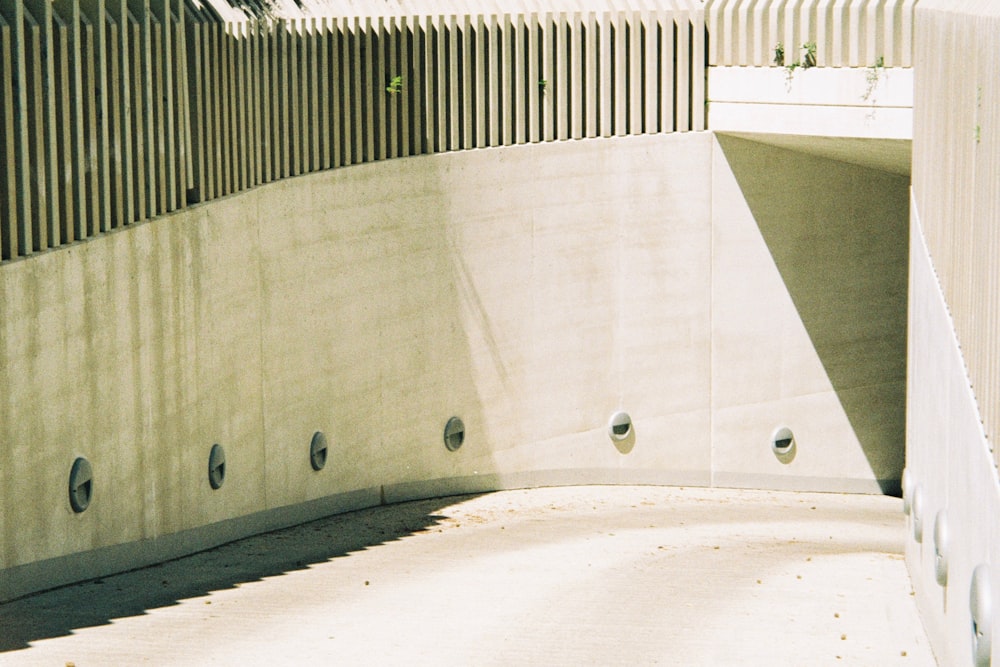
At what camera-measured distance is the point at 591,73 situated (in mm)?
19078

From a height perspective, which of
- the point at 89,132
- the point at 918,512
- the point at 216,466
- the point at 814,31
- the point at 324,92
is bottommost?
the point at 918,512

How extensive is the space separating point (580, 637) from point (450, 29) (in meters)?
8.68

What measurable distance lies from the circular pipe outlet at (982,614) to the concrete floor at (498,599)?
112 inches

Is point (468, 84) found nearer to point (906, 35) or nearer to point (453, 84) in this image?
point (453, 84)

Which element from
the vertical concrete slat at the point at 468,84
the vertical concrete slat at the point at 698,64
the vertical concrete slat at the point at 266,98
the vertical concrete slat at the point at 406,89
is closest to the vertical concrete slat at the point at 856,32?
the vertical concrete slat at the point at 698,64

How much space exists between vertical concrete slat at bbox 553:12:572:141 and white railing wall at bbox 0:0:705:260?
22 mm

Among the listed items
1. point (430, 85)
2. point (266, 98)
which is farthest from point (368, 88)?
point (266, 98)

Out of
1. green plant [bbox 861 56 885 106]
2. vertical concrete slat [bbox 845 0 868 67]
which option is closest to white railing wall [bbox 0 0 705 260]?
vertical concrete slat [bbox 845 0 868 67]

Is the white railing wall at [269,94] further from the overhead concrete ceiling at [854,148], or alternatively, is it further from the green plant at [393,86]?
the overhead concrete ceiling at [854,148]

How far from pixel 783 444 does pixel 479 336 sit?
4.38m

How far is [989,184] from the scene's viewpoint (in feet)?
26.2

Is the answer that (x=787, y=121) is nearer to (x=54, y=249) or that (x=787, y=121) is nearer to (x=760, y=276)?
(x=760, y=276)

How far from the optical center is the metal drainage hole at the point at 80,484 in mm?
12375

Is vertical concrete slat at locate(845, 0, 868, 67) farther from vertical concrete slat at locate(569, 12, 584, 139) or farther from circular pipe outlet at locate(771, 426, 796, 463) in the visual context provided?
circular pipe outlet at locate(771, 426, 796, 463)
